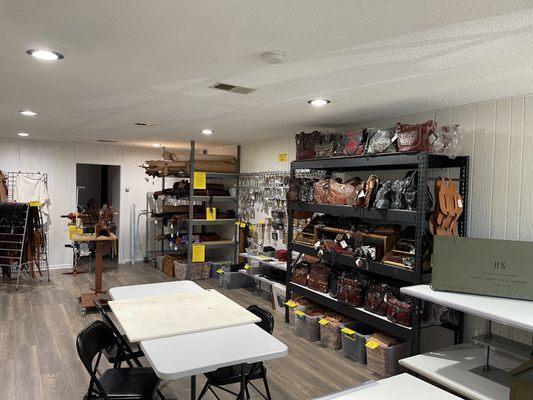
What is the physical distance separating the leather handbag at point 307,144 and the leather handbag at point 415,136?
112cm

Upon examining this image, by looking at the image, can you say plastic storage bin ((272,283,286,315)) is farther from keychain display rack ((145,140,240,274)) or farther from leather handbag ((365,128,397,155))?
leather handbag ((365,128,397,155))

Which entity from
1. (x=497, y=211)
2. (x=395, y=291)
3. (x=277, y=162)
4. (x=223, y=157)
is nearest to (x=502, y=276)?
(x=497, y=211)

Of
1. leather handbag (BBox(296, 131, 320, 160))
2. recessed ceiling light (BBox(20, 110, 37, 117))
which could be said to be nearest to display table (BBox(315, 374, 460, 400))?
→ leather handbag (BBox(296, 131, 320, 160))

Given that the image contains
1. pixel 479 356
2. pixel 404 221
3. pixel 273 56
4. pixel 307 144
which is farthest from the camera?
pixel 307 144

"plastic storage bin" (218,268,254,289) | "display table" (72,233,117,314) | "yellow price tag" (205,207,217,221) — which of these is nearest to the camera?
"display table" (72,233,117,314)

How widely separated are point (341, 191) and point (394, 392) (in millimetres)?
2260

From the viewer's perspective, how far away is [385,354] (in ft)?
10.6

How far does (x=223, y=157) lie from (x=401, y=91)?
406 cm

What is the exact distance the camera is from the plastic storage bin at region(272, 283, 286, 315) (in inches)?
190

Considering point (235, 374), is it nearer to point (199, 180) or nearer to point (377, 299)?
point (377, 299)

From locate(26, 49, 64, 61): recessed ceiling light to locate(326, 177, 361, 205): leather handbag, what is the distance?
2536 mm

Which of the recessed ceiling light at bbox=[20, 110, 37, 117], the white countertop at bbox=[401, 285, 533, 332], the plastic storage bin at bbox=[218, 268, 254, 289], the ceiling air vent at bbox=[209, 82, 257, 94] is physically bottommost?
the plastic storage bin at bbox=[218, 268, 254, 289]

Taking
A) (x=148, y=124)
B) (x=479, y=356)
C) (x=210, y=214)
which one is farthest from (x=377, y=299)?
(x=210, y=214)

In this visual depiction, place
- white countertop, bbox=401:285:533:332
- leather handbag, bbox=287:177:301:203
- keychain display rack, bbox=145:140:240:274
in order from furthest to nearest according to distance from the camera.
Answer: keychain display rack, bbox=145:140:240:274
leather handbag, bbox=287:177:301:203
white countertop, bbox=401:285:533:332
